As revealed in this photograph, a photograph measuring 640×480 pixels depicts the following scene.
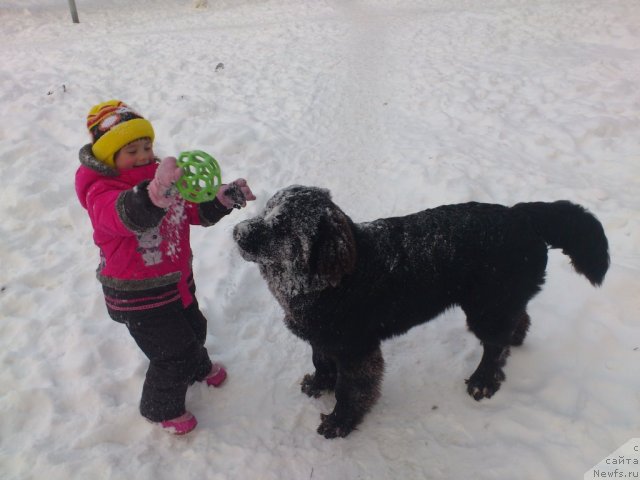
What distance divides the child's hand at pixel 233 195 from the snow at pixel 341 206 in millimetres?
1499

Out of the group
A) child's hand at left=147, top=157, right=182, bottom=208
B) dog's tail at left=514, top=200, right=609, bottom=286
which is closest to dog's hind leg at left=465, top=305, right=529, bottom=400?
dog's tail at left=514, top=200, right=609, bottom=286

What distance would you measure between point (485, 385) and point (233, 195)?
2.32 meters

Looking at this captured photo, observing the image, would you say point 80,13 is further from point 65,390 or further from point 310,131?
point 65,390

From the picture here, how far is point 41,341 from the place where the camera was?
3.55m

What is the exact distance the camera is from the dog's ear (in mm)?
2463

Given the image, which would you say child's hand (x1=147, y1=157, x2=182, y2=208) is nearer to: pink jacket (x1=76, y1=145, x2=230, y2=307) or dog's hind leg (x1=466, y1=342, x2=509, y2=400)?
pink jacket (x1=76, y1=145, x2=230, y2=307)

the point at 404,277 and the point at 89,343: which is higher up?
the point at 404,277

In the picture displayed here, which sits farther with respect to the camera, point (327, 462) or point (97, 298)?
point (97, 298)

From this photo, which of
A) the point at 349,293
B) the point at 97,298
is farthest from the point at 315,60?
the point at 349,293

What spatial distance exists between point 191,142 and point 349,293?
199 inches

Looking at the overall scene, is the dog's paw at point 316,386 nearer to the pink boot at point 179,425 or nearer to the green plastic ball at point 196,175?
the pink boot at point 179,425

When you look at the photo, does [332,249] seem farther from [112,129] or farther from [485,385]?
[485,385]

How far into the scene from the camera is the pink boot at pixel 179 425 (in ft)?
9.54

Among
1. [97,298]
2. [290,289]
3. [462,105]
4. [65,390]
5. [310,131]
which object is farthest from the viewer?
[462,105]
